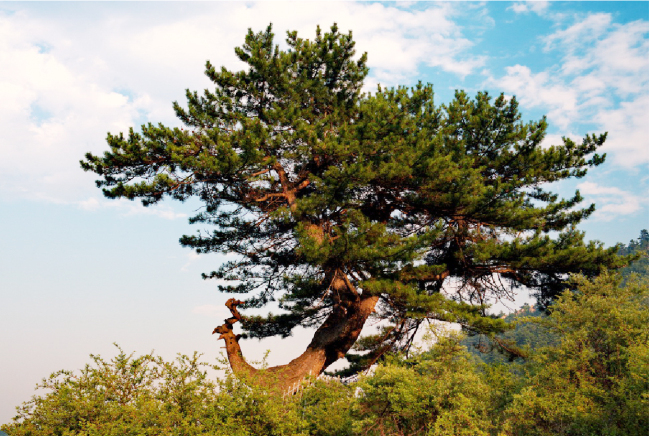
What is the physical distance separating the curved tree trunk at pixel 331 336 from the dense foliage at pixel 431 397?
14.2 feet

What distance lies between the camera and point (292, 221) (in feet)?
40.0

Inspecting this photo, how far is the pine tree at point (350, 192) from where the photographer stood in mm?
11180

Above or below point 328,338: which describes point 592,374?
below

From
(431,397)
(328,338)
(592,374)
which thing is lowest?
(592,374)

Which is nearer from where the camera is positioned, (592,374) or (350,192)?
(592,374)

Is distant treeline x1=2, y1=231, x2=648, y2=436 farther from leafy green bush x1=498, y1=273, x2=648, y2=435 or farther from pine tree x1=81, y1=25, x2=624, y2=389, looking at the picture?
pine tree x1=81, y1=25, x2=624, y2=389

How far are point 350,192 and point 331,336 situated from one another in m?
4.32

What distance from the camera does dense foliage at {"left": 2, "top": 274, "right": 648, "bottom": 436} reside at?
620cm

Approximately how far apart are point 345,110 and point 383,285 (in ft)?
22.1

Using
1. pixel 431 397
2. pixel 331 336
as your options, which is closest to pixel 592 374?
pixel 431 397

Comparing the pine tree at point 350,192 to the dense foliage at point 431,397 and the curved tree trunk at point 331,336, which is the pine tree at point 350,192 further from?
the dense foliage at point 431,397

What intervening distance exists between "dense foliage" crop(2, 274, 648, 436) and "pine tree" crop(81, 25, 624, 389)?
3927 millimetres

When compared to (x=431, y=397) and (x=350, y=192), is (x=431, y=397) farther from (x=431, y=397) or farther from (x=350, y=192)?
(x=350, y=192)

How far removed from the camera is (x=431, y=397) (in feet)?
21.2
